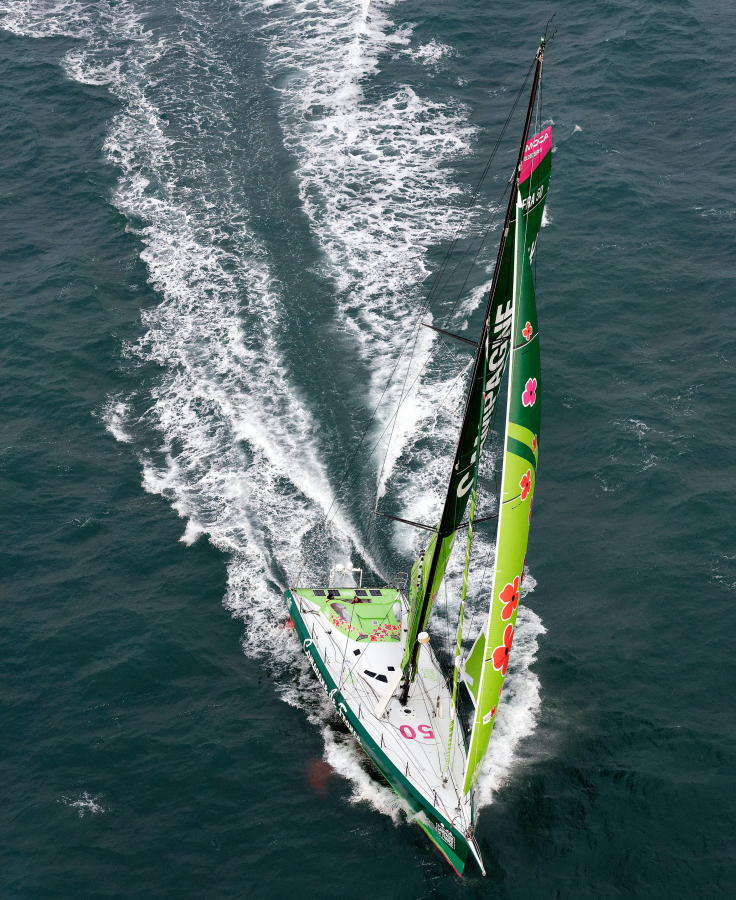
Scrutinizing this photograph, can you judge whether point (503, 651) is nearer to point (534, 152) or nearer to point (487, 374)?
point (487, 374)

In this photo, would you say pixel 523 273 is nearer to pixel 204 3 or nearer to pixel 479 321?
pixel 479 321

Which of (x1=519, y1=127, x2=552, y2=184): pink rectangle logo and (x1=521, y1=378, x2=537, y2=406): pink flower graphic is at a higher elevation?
(x1=519, y1=127, x2=552, y2=184): pink rectangle logo

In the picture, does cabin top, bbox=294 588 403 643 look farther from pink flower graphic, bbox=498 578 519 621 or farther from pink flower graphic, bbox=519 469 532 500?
pink flower graphic, bbox=519 469 532 500

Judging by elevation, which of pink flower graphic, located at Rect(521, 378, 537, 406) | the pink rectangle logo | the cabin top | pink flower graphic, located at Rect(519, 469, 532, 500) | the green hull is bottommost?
the green hull

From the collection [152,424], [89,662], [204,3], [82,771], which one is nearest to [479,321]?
[152,424]

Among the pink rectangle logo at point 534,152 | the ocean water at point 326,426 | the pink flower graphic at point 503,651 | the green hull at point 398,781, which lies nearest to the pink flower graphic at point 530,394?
the pink rectangle logo at point 534,152

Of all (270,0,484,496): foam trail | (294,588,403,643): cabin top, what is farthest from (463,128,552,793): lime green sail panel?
(270,0,484,496): foam trail
